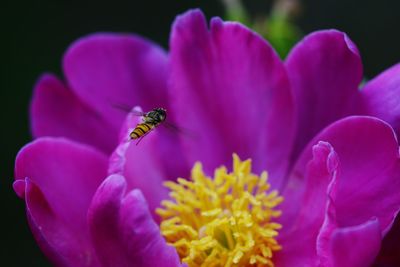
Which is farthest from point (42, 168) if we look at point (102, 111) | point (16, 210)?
point (16, 210)

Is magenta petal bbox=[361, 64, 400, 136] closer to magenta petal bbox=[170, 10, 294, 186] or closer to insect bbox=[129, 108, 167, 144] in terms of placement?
magenta petal bbox=[170, 10, 294, 186]

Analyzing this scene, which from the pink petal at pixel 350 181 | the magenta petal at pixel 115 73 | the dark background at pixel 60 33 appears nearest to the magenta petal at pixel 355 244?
the pink petal at pixel 350 181

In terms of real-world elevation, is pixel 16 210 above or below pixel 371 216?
below

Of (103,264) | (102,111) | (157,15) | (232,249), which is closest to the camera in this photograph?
(103,264)

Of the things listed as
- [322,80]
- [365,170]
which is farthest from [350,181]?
[322,80]

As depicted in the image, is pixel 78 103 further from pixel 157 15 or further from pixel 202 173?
pixel 157 15

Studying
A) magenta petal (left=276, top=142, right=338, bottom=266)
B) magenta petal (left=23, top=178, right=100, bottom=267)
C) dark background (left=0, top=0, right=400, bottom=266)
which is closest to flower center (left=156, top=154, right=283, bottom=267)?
magenta petal (left=276, top=142, right=338, bottom=266)

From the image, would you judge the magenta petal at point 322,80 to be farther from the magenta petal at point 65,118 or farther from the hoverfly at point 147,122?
the magenta petal at point 65,118
